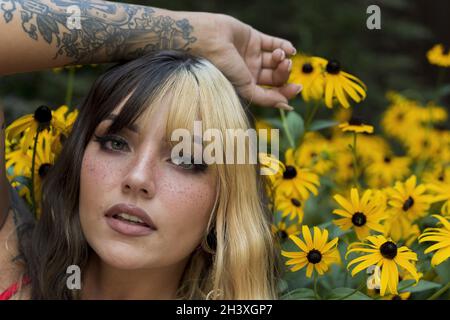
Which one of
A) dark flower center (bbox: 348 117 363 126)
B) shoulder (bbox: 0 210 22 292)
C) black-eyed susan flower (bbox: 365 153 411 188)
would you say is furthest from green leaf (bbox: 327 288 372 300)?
black-eyed susan flower (bbox: 365 153 411 188)

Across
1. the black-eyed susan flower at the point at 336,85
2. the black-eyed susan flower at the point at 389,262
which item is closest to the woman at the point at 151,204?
the black-eyed susan flower at the point at 389,262

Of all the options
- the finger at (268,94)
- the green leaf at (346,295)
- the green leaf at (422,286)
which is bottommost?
the green leaf at (346,295)

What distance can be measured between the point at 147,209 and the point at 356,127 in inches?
23.8

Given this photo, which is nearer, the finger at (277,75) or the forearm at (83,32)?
the forearm at (83,32)

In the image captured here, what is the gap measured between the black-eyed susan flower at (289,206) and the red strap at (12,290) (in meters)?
0.60

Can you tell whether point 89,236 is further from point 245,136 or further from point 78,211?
point 245,136

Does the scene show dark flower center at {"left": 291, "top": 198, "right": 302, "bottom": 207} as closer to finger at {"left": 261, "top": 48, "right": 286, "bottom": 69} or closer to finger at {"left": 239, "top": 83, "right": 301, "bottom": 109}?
finger at {"left": 239, "top": 83, "right": 301, "bottom": 109}

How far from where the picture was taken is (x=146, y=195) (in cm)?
133

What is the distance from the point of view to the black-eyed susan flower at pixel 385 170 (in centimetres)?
228

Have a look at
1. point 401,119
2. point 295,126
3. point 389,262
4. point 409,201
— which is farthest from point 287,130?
point 401,119

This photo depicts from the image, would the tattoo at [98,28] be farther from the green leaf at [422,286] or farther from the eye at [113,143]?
the green leaf at [422,286]

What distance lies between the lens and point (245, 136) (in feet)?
4.81
